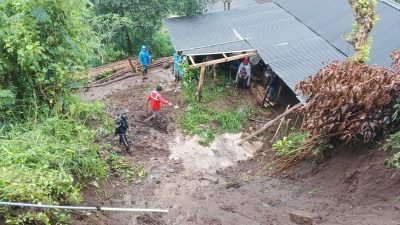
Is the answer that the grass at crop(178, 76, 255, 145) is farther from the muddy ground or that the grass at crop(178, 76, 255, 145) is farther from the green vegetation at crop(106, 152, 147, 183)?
the green vegetation at crop(106, 152, 147, 183)

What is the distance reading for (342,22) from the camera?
12609mm

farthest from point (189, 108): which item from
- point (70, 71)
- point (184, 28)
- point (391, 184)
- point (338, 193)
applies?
point (391, 184)

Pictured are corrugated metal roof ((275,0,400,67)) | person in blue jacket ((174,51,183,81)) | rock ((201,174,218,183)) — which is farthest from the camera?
person in blue jacket ((174,51,183,81))

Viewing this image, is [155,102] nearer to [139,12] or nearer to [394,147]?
[139,12]

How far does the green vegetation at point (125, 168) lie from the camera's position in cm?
865

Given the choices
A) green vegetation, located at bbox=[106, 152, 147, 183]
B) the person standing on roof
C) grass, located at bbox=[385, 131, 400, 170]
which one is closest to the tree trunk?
the person standing on roof

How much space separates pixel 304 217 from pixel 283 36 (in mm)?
7984

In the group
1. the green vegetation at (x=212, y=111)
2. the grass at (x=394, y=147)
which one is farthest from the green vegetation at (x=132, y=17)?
the grass at (x=394, y=147)

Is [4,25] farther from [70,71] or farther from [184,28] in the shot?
[184,28]

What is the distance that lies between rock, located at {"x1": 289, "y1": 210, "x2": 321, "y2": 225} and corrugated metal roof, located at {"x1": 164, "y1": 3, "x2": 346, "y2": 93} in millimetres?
4323

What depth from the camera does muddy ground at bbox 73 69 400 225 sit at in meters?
6.30

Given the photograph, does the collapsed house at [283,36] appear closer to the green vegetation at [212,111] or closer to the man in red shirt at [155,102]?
the green vegetation at [212,111]

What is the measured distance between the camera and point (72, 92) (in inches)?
322

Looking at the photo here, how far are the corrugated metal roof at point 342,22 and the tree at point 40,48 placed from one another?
7.49 metres
